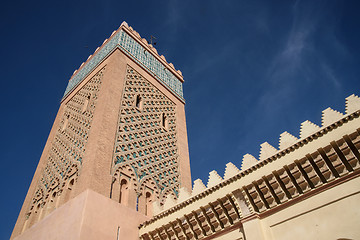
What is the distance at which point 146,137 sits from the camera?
652cm

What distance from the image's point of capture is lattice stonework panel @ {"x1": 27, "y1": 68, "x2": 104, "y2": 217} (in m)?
5.65

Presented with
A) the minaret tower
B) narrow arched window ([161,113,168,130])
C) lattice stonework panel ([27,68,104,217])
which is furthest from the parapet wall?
narrow arched window ([161,113,168,130])

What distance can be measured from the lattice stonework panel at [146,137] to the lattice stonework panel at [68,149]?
0.62 metres

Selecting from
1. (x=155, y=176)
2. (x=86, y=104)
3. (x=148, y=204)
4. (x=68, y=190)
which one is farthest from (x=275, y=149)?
(x=86, y=104)

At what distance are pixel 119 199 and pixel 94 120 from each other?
1536 mm

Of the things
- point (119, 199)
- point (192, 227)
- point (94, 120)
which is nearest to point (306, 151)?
point (192, 227)

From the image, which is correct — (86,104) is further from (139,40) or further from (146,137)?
(139,40)

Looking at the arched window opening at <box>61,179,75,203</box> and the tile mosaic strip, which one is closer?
the arched window opening at <box>61,179,75,203</box>

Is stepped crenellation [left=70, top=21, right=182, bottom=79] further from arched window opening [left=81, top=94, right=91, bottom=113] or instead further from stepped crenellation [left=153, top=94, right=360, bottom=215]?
stepped crenellation [left=153, top=94, right=360, bottom=215]

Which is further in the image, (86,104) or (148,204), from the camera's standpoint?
(86,104)

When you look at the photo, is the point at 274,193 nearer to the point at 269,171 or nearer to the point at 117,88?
the point at 269,171

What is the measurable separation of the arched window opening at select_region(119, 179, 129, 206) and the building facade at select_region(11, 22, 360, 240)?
0.02 metres

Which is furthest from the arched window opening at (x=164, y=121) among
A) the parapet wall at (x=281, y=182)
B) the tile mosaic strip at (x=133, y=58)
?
the parapet wall at (x=281, y=182)

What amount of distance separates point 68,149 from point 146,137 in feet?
4.89
